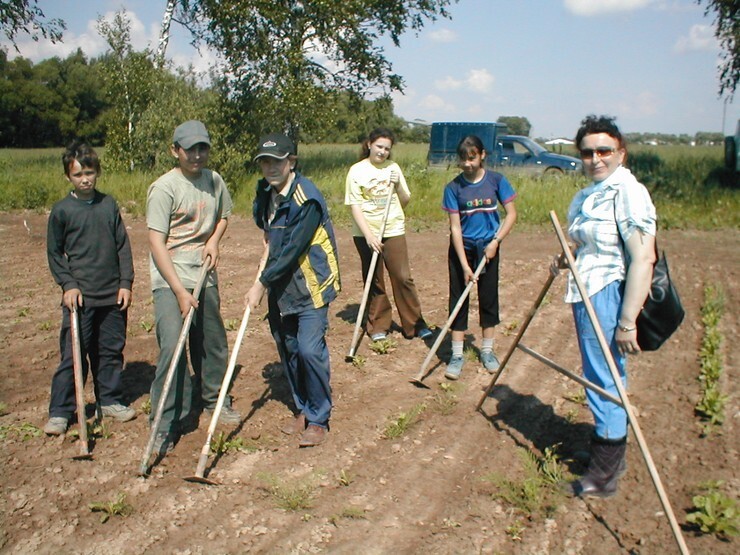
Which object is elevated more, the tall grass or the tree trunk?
the tree trunk

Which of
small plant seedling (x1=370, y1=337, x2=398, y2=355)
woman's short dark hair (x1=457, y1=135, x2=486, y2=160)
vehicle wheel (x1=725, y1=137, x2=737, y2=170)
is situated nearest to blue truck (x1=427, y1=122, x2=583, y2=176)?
vehicle wheel (x1=725, y1=137, x2=737, y2=170)

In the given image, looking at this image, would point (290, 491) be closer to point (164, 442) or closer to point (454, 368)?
point (164, 442)

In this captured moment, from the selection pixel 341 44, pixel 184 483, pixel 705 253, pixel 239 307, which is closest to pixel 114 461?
pixel 184 483

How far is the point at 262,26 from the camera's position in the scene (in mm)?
Result: 19531

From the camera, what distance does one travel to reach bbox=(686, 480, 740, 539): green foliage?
330 cm

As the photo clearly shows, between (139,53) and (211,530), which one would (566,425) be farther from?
(139,53)

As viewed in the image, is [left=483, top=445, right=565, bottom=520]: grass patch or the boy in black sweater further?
the boy in black sweater

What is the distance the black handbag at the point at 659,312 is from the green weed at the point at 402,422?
1.72 metres

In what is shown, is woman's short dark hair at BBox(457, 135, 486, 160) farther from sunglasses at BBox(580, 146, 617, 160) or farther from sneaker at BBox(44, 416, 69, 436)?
sneaker at BBox(44, 416, 69, 436)

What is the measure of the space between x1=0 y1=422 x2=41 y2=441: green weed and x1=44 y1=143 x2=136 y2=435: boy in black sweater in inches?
5.0

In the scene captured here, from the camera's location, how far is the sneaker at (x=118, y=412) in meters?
4.65

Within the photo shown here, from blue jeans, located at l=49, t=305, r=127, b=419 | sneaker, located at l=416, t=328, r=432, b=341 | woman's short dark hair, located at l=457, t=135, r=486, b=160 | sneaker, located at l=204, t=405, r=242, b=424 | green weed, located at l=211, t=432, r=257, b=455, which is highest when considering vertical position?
woman's short dark hair, located at l=457, t=135, r=486, b=160

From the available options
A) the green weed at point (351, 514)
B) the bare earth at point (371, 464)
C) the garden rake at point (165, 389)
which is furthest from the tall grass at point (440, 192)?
the green weed at point (351, 514)

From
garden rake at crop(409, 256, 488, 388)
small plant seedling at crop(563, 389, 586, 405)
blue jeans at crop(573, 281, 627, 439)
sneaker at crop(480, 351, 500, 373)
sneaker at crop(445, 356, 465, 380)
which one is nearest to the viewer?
blue jeans at crop(573, 281, 627, 439)
